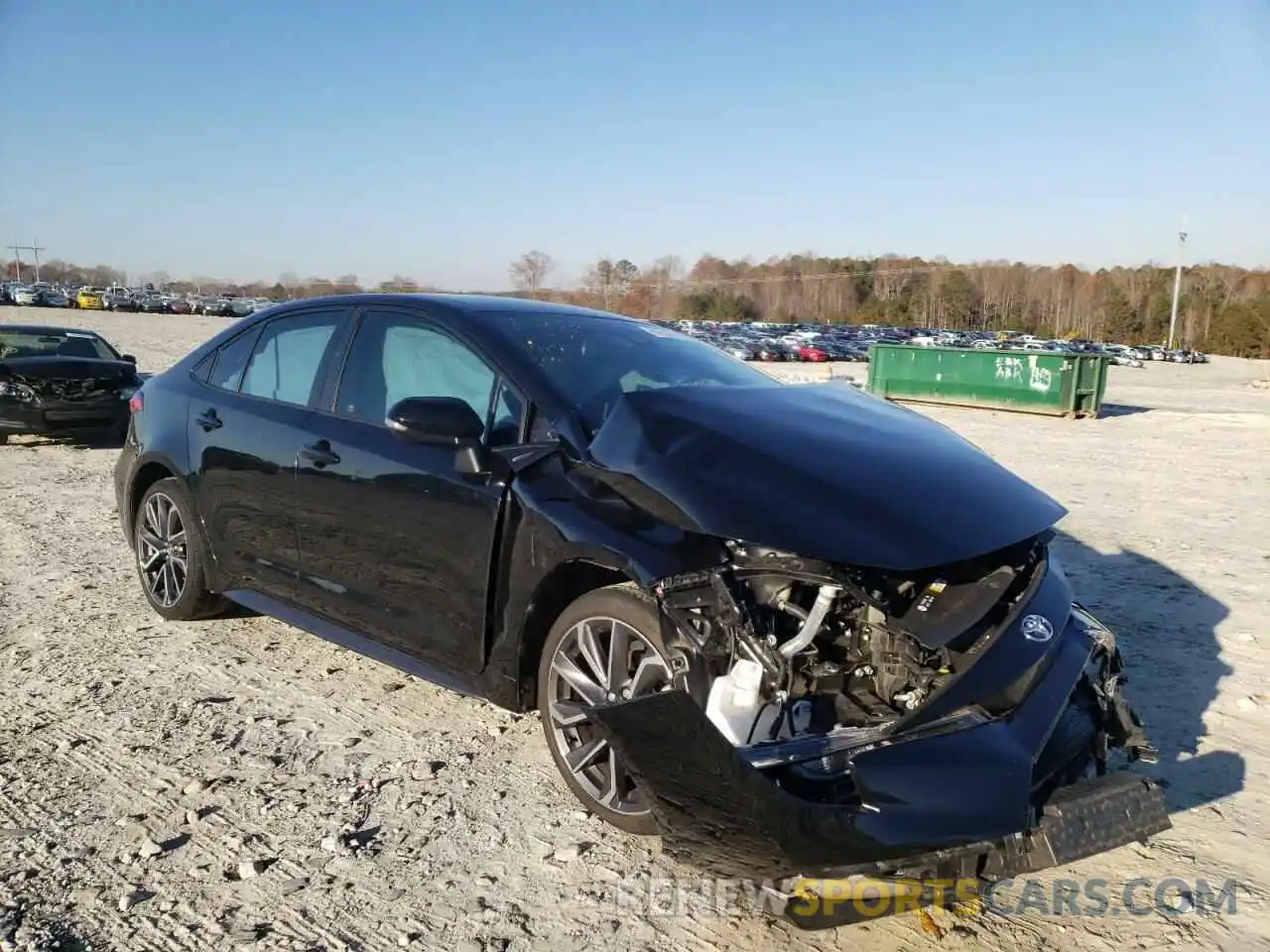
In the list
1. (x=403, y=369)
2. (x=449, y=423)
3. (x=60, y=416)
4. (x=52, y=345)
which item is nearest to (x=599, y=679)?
(x=449, y=423)

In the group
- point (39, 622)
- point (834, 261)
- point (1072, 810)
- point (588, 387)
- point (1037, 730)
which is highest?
point (834, 261)

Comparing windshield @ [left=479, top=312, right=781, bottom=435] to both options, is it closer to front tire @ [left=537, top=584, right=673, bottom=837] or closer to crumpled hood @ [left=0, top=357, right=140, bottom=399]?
front tire @ [left=537, top=584, right=673, bottom=837]

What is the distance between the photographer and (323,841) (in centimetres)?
292

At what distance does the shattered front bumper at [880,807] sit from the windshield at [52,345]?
1122 centimetres

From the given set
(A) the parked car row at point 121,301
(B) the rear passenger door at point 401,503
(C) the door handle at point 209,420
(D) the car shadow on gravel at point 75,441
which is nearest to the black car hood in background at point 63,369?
(D) the car shadow on gravel at point 75,441

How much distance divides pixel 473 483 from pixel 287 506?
3.87 ft

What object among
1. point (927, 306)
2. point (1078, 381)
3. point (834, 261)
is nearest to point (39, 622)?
point (1078, 381)

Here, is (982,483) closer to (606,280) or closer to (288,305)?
(288,305)

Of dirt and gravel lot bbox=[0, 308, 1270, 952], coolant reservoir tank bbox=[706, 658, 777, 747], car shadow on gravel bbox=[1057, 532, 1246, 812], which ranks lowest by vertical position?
dirt and gravel lot bbox=[0, 308, 1270, 952]

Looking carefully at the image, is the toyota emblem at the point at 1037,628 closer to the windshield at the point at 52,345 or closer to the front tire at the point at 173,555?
the front tire at the point at 173,555

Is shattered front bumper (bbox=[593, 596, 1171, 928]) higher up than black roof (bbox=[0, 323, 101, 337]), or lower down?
lower down

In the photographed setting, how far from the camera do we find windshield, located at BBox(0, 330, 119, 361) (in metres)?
11.1

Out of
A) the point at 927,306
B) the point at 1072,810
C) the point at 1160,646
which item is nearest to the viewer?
the point at 1072,810

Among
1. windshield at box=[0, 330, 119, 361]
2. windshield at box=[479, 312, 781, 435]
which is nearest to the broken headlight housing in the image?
windshield at box=[0, 330, 119, 361]
